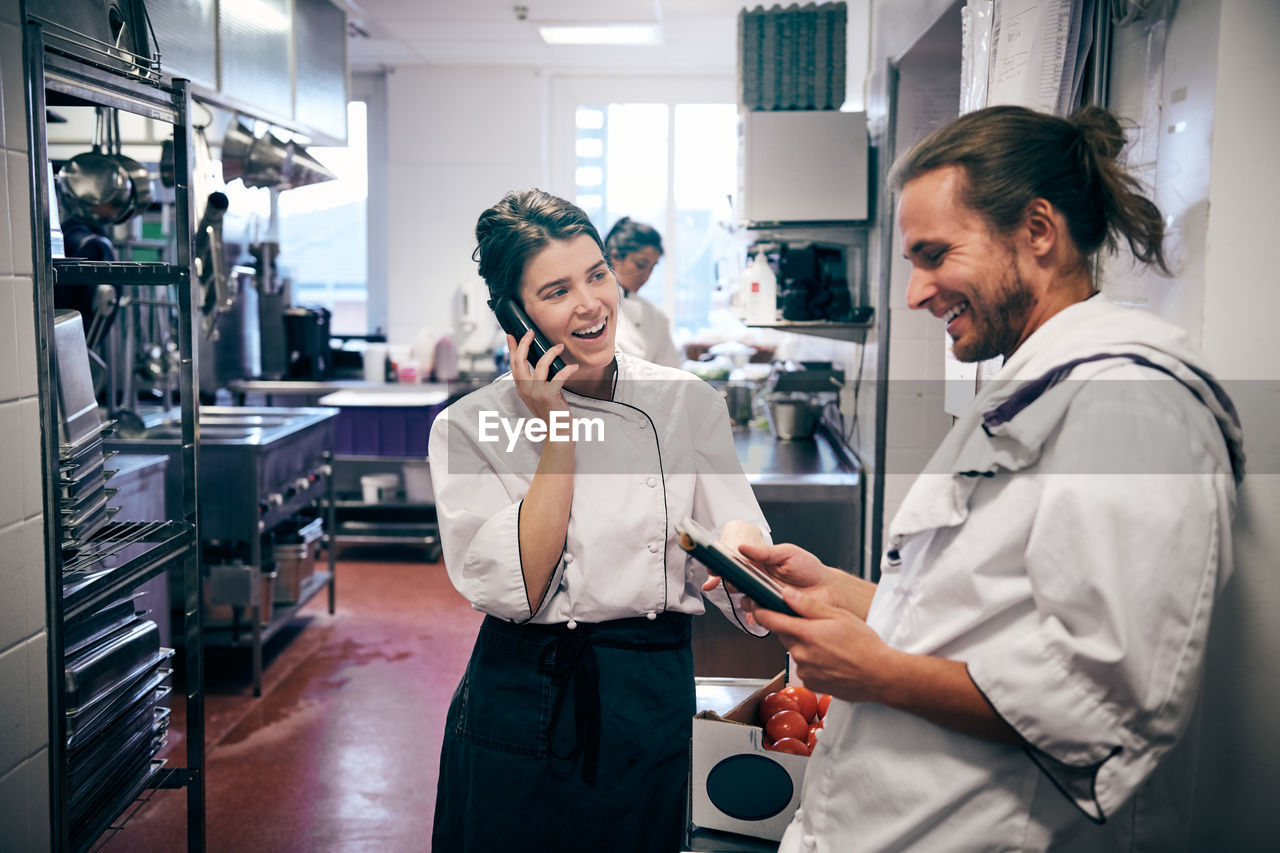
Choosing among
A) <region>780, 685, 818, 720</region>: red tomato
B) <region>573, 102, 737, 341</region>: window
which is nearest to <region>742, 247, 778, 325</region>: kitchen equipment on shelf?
<region>780, 685, 818, 720</region>: red tomato

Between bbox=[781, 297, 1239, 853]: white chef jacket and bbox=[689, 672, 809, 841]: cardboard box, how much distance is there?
10.1 inches

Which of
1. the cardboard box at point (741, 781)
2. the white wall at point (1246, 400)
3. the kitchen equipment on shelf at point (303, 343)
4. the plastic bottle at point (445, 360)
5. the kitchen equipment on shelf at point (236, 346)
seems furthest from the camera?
the plastic bottle at point (445, 360)

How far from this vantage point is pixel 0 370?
1.58m

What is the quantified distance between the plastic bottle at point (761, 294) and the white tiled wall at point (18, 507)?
254 cm

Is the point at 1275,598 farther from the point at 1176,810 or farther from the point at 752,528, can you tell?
the point at 752,528

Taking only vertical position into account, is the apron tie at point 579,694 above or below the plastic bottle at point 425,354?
below

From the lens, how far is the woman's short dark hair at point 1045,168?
106cm

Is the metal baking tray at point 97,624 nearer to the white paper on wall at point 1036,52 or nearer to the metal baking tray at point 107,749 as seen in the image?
the metal baking tray at point 107,749

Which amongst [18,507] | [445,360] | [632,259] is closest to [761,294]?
[632,259]

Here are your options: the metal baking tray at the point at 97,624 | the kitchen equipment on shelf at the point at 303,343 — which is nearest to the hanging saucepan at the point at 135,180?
the metal baking tray at the point at 97,624

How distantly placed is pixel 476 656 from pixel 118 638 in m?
0.90

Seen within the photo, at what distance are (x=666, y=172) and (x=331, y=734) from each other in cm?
504

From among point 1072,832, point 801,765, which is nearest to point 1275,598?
point 1072,832

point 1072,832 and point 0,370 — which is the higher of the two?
point 0,370
